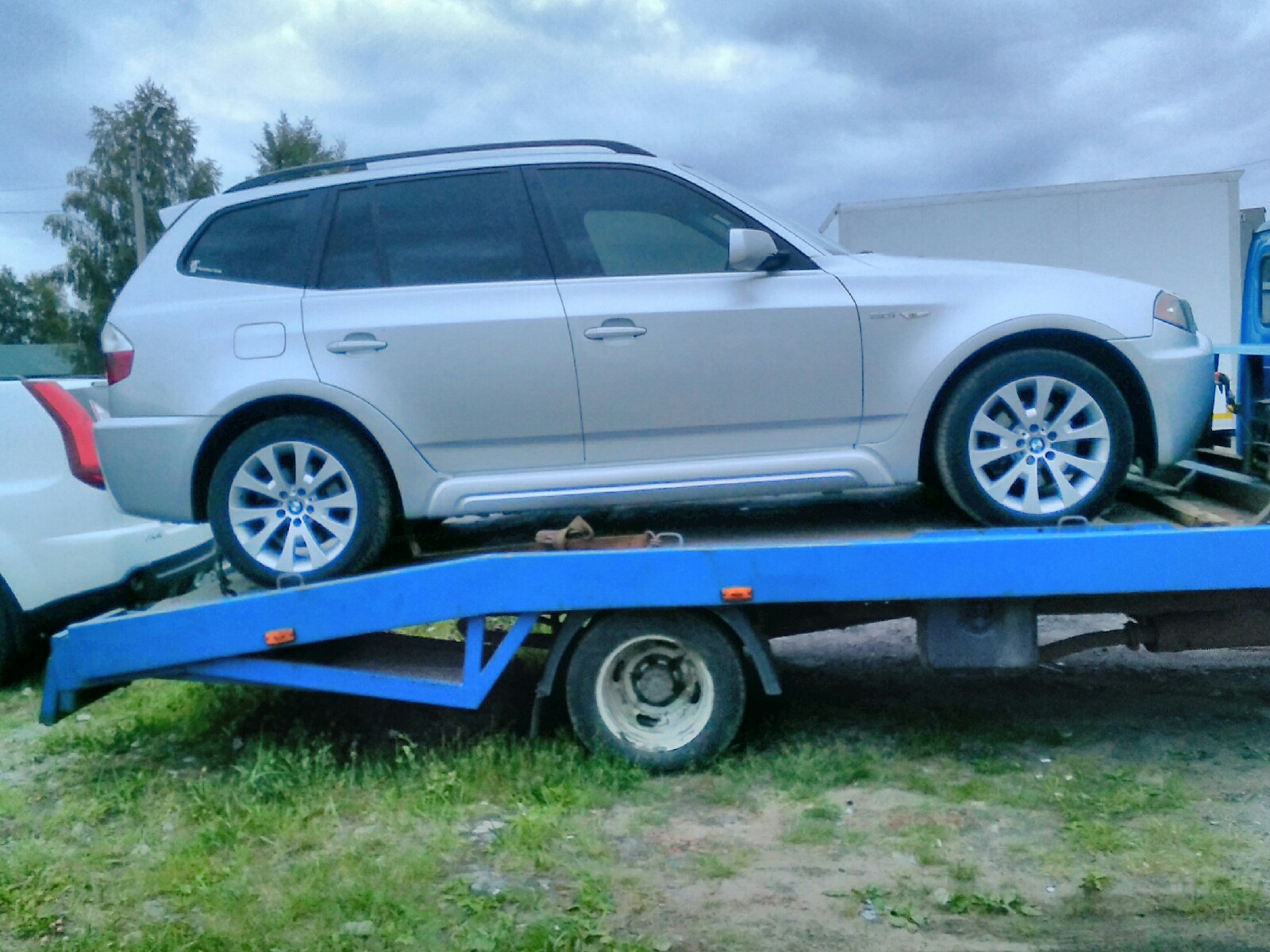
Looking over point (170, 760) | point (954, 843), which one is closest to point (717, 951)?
point (954, 843)

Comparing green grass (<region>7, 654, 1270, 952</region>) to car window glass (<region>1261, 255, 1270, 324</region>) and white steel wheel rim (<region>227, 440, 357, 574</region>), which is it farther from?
car window glass (<region>1261, 255, 1270, 324</region>)

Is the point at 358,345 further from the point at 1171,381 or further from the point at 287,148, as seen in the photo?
the point at 287,148

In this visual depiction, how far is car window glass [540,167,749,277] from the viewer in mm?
4531

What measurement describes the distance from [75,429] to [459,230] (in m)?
2.59

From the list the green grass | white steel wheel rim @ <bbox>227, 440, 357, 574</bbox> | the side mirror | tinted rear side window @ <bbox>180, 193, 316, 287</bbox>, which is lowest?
the green grass

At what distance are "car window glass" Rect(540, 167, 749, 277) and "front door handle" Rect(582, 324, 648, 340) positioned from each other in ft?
0.82

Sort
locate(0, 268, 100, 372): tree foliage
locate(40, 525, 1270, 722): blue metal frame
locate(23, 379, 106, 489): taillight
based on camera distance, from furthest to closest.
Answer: locate(0, 268, 100, 372): tree foliage → locate(23, 379, 106, 489): taillight → locate(40, 525, 1270, 722): blue metal frame

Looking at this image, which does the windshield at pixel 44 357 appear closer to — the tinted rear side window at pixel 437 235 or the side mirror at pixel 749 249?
the tinted rear side window at pixel 437 235

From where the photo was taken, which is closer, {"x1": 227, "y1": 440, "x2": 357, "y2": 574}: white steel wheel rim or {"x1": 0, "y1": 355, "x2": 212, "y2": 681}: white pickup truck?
{"x1": 227, "y1": 440, "x2": 357, "y2": 574}: white steel wheel rim

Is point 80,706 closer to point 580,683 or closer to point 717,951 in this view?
point 580,683

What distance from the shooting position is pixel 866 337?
4438 mm

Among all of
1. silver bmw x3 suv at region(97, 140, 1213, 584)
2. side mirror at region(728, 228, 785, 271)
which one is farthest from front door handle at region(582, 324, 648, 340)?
side mirror at region(728, 228, 785, 271)

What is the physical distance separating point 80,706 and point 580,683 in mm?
2078

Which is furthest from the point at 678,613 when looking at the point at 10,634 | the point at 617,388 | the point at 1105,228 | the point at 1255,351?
the point at 1105,228
